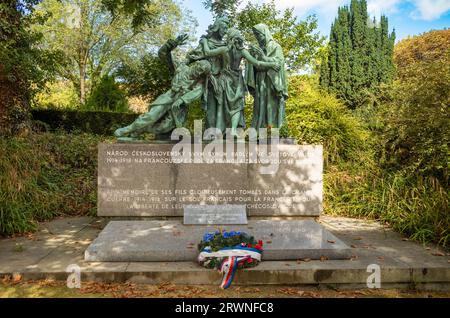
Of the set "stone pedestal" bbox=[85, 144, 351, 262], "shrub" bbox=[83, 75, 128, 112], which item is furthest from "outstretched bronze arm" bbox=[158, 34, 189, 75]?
"shrub" bbox=[83, 75, 128, 112]

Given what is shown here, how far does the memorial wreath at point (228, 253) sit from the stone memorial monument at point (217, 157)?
1333 mm

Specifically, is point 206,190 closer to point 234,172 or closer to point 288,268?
point 234,172

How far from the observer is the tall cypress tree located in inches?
747

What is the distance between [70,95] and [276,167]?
27944 mm

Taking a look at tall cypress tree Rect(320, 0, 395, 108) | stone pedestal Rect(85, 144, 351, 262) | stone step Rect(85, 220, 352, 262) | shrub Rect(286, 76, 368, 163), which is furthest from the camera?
tall cypress tree Rect(320, 0, 395, 108)

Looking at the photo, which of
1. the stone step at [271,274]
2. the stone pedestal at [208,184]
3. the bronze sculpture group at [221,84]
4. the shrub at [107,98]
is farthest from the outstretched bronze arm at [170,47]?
the shrub at [107,98]

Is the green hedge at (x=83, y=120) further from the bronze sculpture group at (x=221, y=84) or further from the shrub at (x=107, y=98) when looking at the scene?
the bronze sculpture group at (x=221, y=84)

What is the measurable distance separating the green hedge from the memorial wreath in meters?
12.2

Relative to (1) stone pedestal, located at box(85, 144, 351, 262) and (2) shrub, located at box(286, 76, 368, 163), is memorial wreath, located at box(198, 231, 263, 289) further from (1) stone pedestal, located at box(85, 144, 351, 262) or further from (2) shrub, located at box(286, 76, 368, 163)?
(2) shrub, located at box(286, 76, 368, 163)

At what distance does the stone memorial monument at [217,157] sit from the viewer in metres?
6.27

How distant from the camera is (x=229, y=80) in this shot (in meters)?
6.81

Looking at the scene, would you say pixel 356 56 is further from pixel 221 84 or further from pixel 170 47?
pixel 170 47

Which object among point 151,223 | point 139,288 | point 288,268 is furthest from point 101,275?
point 288,268

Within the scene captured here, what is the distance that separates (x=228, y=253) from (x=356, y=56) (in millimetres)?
17772
